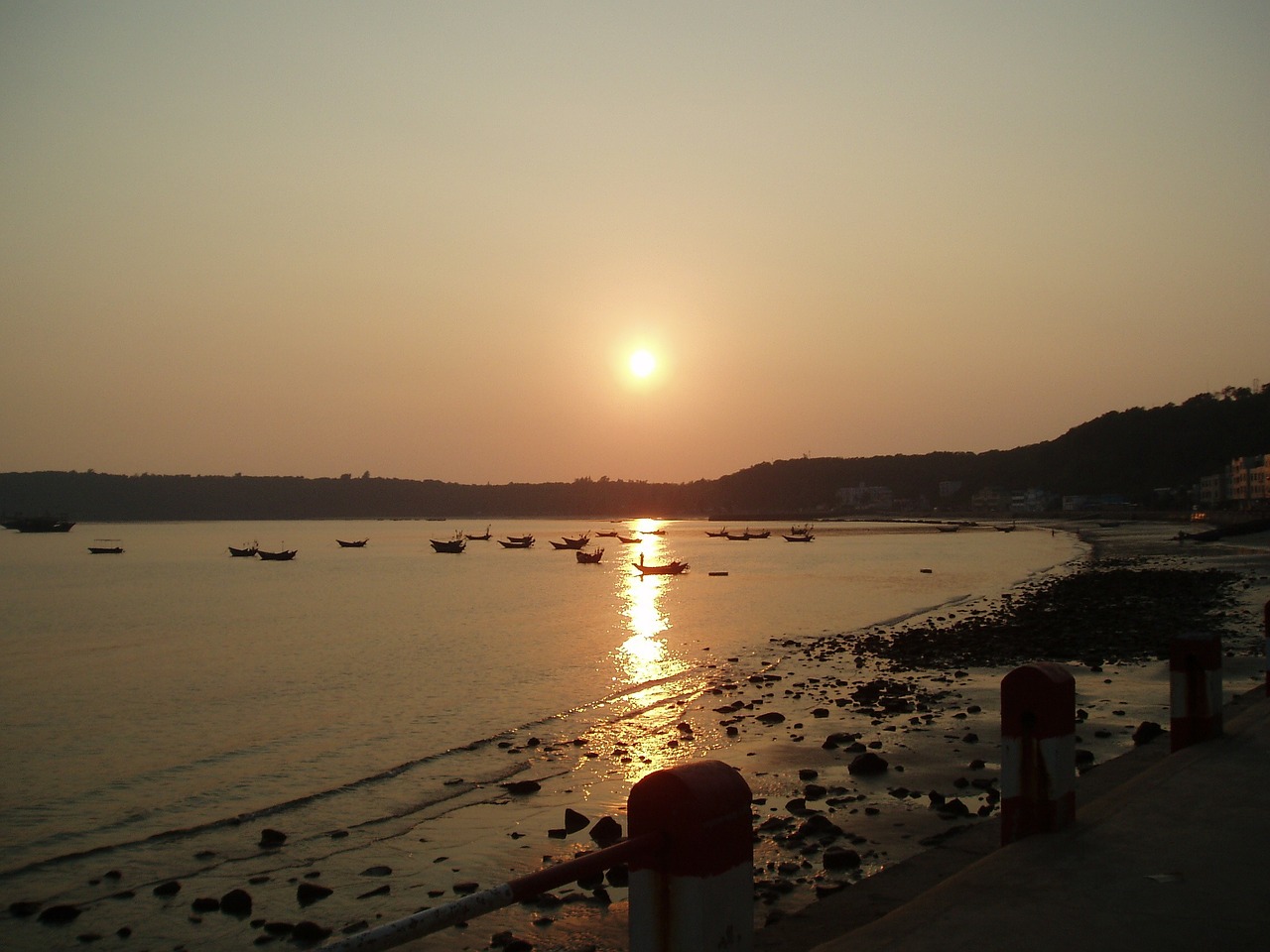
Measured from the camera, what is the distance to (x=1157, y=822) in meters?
7.40

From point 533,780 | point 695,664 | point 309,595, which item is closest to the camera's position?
point 533,780

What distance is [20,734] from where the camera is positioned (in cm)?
2305

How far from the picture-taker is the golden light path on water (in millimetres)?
18094

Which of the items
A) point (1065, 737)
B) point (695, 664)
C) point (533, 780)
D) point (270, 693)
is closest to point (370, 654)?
point (270, 693)

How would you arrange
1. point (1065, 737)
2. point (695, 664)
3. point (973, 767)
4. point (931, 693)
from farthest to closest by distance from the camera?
point (695, 664), point (931, 693), point (973, 767), point (1065, 737)

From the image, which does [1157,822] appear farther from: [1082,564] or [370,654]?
[1082,564]

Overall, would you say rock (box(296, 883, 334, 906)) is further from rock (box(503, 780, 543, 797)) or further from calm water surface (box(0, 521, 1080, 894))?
rock (box(503, 780, 543, 797))

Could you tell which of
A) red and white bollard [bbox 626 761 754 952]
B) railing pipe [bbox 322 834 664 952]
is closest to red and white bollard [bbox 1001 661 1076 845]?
red and white bollard [bbox 626 761 754 952]

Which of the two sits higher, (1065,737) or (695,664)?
(1065,737)

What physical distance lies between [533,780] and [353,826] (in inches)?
121

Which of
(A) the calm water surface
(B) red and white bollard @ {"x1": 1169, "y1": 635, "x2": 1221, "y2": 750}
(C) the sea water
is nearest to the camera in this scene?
(B) red and white bollard @ {"x1": 1169, "y1": 635, "x2": 1221, "y2": 750}

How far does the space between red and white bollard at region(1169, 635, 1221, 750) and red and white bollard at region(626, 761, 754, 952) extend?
24.9ft

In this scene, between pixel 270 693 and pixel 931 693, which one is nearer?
pixel 931 693

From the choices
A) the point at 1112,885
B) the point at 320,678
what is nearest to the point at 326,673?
the point at 320,678
